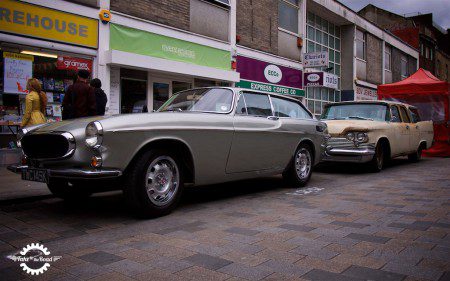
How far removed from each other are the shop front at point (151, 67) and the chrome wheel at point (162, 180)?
236 inches

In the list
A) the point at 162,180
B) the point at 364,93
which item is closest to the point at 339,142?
the point at 162,180

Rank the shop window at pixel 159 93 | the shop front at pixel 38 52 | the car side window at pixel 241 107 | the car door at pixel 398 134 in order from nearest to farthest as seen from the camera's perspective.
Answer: the car side window at pixel 241 107, the shop front at pixel 38 52, the car door at pixel 398 134, the shop window at pixel 159 93

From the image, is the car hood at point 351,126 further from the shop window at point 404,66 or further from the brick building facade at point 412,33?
the brick building facade at point 412,33

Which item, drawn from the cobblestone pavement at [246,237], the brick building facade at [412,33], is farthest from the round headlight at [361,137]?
the brick building facade at [412,33]

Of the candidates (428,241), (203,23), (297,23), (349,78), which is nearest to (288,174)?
(428,241)

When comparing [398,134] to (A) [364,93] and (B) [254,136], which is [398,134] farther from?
(A) [364,93]

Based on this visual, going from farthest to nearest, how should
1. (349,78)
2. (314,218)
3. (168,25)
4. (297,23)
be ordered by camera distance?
1. (349,78)
2. (297,23)
3. (168,25)
4. (314,218)

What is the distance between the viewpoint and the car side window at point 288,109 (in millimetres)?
6570

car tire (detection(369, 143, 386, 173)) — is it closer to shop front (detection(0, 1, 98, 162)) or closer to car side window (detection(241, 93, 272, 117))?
car side window (detection(241, 93, 272, 117))

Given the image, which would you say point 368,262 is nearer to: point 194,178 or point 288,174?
point 194,178

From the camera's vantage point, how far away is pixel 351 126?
858cm

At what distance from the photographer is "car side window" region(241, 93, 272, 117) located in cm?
595

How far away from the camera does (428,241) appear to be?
3.65 m

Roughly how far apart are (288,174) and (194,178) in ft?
7.79
